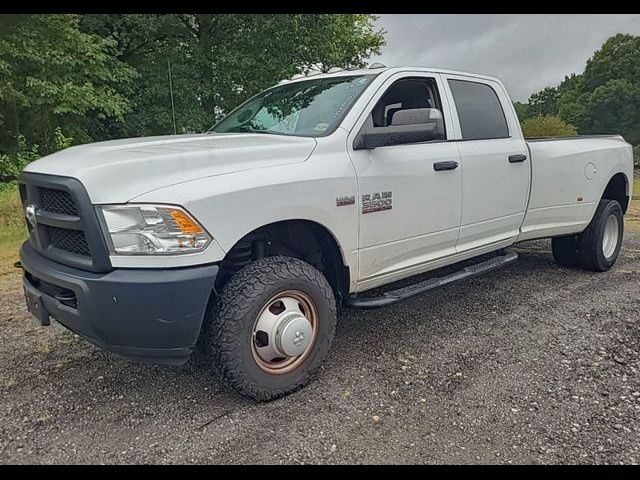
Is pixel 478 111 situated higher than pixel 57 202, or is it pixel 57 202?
pixel 478 111

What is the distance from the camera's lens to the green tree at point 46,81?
10.3 meters

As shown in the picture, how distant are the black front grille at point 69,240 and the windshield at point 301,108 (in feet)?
5.06

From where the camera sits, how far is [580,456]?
7.92ft

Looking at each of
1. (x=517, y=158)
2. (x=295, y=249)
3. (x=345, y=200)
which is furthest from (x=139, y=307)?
(x=517, y=158)

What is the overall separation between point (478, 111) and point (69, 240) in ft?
11.1

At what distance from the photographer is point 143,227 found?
2.45m

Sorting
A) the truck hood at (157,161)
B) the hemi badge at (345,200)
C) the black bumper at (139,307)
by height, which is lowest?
the black bumper at (139,307)

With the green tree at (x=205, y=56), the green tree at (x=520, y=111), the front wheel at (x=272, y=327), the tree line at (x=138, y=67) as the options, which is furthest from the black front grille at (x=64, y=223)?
the green tree at (x=205, y=56)

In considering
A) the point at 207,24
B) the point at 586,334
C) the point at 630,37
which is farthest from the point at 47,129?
the point at 630,37

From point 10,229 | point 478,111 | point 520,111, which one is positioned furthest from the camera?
point 520,111

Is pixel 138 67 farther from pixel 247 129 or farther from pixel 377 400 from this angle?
pixel 377 400

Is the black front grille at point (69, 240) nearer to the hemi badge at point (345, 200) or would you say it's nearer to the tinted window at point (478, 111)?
the hemi badge at point (345, 200)

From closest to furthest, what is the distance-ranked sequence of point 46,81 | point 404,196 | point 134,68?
1. point 404,196
2. point 46,81
3. point 134,68

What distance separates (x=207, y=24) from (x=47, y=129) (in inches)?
→ 251
